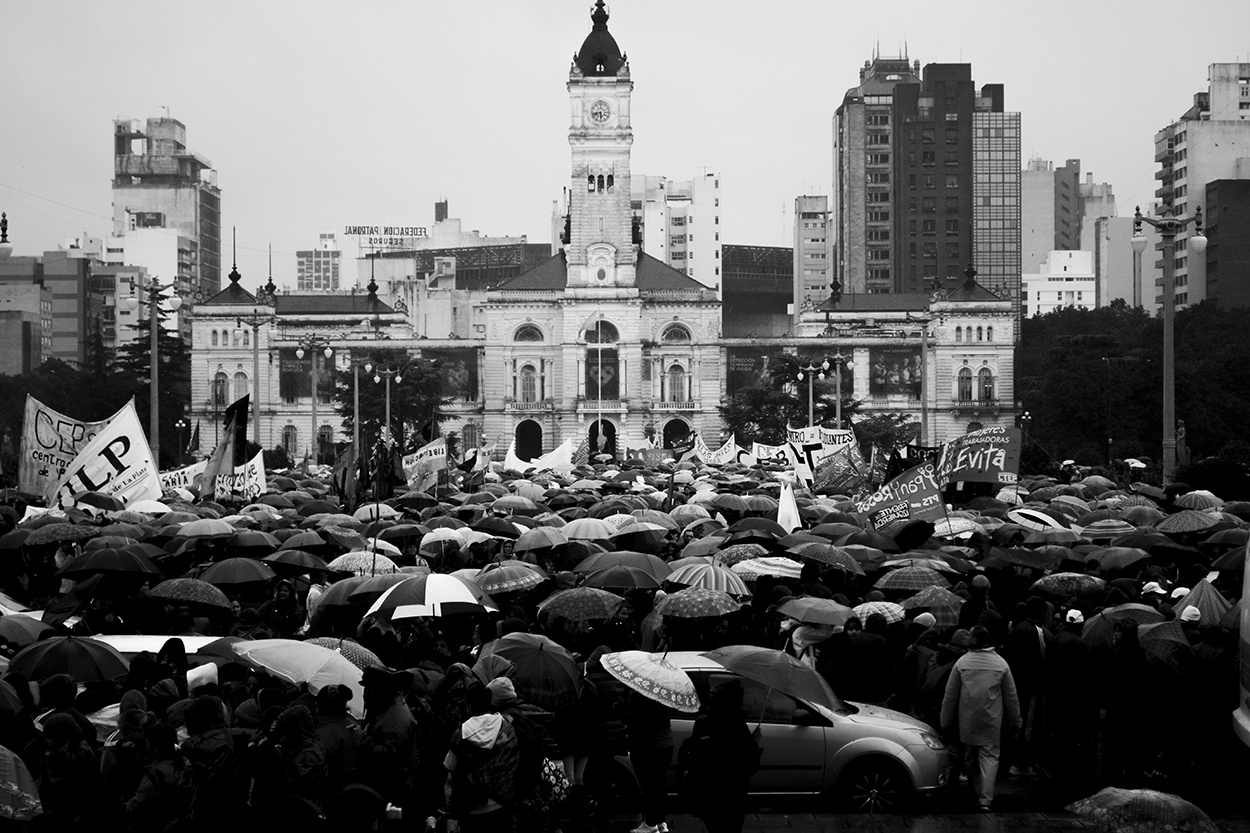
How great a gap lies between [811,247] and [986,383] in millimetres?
66510

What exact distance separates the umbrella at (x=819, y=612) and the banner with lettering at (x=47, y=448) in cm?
1137

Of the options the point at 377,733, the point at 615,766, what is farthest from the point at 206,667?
the point at 615,766

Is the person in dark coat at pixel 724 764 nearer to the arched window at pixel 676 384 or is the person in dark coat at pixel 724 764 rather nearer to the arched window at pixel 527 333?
the arched window at pixel 676 384

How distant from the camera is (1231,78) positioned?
382 ft

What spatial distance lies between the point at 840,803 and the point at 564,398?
8396 cm

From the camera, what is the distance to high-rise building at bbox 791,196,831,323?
159m

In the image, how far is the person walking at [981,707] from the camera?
12.1m

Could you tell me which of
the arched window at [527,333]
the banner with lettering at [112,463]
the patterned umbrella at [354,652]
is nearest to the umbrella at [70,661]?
the patterned umbrella at [354,652]

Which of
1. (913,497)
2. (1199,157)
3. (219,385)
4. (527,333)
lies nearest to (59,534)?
(913,497)

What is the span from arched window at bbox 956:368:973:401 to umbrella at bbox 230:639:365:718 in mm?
87069

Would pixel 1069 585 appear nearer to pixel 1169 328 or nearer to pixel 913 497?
pixel 913 497

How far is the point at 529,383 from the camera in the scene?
97.1 meters

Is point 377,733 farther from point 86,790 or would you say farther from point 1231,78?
point 1231,78

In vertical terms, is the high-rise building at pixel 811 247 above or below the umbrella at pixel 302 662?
above
